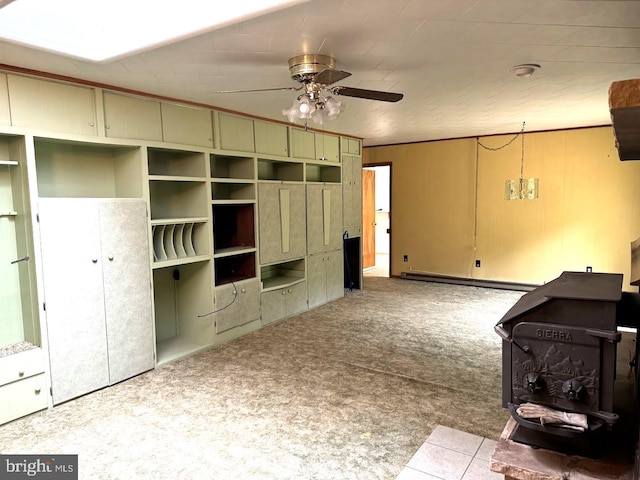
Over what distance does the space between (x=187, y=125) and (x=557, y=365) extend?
3.48 meters

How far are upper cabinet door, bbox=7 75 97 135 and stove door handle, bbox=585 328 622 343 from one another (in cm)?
330

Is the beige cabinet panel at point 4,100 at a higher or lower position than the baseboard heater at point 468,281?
higher

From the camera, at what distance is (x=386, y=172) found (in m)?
10.1

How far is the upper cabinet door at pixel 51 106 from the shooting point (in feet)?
9.16

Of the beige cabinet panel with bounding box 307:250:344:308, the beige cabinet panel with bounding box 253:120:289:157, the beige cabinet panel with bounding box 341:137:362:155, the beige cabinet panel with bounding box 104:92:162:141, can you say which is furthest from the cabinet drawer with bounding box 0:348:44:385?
the beige cabinet panel with bounding box 341:137:362:155

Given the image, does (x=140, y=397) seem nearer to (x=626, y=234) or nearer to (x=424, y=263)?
(x=424, y=263)

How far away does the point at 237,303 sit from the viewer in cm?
440

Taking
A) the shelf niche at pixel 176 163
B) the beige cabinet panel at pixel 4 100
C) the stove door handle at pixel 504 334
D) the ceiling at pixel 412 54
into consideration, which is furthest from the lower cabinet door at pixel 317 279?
the stove door handle at pixel 504 334

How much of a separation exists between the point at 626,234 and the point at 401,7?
5.31 m

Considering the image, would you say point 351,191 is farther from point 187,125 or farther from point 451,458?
point 451,458

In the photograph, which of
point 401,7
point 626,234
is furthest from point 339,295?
point 401,7

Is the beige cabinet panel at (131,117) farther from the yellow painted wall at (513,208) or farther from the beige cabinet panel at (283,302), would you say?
the yellow painted wall at (513,208)

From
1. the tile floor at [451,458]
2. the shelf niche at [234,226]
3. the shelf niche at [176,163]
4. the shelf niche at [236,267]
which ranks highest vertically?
the shelf niche at [176,163]

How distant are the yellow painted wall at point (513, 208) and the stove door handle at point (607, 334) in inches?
212
